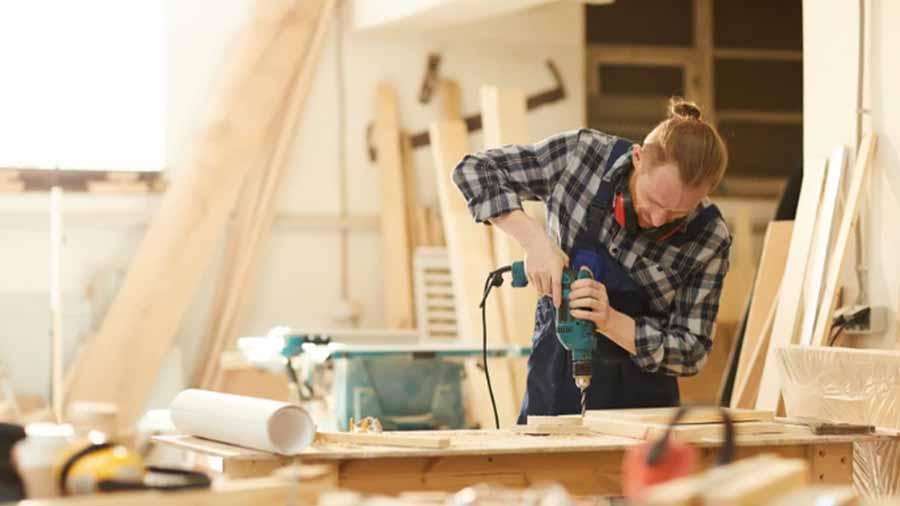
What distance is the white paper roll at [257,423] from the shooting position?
2828mm

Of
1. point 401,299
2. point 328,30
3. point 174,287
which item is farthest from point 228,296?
point 328,30

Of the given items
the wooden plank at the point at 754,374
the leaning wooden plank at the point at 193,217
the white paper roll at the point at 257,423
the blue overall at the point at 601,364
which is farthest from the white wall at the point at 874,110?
the leaning wooden plank at the point at 193,217

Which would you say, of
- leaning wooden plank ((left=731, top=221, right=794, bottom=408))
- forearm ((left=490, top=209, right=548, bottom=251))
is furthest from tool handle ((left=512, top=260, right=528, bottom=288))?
leaning wooden plank ((left=731, top=221, right=794, bottom=408))

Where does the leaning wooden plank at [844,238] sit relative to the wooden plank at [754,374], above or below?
above

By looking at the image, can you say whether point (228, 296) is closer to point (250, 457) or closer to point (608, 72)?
point (608, 72)

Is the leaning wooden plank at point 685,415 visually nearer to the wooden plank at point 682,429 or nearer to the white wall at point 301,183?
the wooden plank at point 682,429

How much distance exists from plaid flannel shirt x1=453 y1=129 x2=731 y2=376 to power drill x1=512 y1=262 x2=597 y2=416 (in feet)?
0.50

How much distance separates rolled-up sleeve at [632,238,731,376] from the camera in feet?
11.8

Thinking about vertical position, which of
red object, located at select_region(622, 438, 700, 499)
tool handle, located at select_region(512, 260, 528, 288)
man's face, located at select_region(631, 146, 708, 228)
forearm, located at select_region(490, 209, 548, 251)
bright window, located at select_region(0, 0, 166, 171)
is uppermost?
bright window, located at select_region(0, 0, 166, 171)

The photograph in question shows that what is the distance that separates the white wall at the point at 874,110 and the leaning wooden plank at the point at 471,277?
1.68 meters

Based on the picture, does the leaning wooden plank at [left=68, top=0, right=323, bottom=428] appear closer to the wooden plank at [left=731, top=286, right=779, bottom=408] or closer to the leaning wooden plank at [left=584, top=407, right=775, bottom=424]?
the wooden plank at [left=731, top=286, right=779, bottom=408]

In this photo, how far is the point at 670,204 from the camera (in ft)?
11.2

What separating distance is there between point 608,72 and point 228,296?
9.47 feet

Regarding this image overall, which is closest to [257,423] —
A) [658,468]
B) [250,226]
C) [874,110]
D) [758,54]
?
[658,468]
